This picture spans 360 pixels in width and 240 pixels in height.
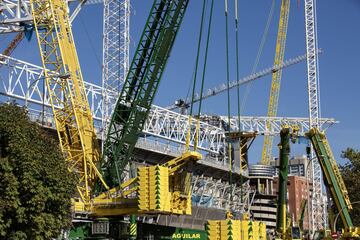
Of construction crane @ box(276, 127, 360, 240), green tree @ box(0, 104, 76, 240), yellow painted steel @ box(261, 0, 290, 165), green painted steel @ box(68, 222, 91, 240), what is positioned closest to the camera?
green tree @ box(0, 104, 76, 240)

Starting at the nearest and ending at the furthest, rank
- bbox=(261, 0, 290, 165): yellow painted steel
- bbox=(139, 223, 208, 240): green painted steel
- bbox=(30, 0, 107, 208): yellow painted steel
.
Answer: bbox=(139, 223, 208, 240): green painted steel, bbox=(30, 0, 107, 208): yellow painted steel, bbox=(261, 0, 290, 165): yellow painted steel

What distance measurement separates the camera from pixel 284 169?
54375mm

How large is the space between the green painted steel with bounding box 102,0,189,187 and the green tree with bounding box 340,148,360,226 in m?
34.3

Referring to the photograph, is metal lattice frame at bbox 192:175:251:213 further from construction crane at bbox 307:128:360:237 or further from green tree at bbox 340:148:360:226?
construction crane at bbox 307:128:360:237

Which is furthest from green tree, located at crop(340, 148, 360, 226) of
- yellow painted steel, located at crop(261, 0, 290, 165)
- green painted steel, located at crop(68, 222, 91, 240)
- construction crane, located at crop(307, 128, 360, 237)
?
yellow painted steel, located at crop(261, 0, 290, 165)

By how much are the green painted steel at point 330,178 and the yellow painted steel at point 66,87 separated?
24222 mm

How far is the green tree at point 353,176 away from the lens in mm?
84406

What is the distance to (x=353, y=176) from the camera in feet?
290

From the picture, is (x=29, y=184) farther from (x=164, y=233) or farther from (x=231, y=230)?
(x=164, y=233)

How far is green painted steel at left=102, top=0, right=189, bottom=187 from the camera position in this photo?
2621 inches

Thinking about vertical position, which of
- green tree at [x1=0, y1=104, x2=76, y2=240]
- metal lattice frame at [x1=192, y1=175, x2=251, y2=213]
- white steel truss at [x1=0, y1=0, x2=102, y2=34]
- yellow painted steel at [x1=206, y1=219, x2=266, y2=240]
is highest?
white steel truss at [x1=0, y1=0, x2=102, y2=34]

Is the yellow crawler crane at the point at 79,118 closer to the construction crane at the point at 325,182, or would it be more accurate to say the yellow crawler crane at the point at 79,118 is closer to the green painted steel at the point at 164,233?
the green painted steel at the point at 164,233

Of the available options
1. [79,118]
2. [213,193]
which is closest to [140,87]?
[79,118]

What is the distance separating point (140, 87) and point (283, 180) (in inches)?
818
